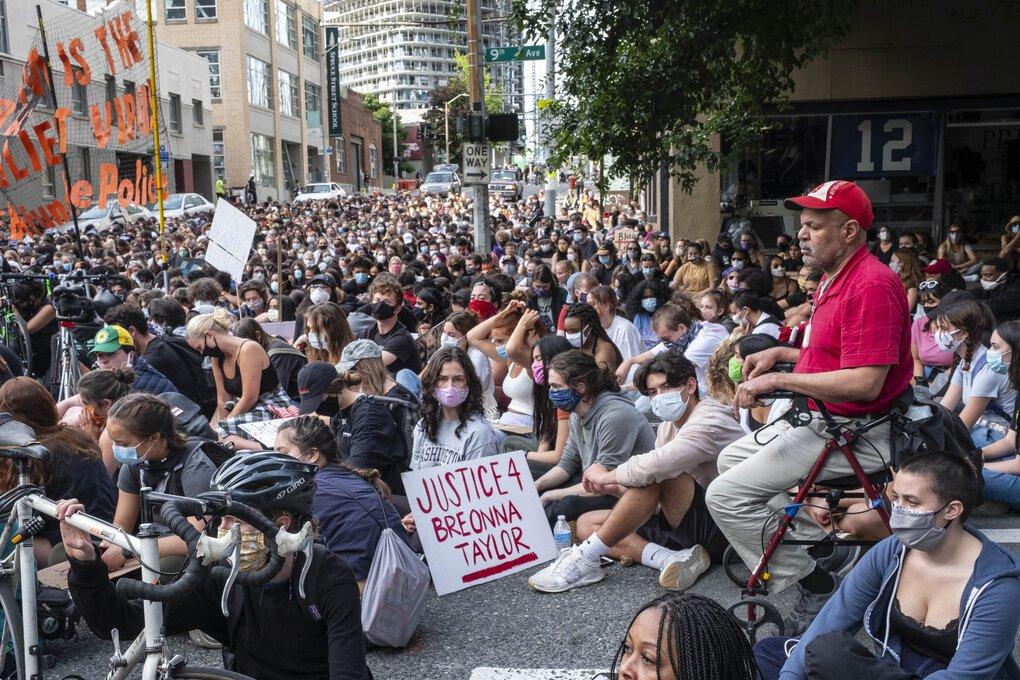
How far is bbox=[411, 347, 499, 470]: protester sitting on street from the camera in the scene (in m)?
6.22

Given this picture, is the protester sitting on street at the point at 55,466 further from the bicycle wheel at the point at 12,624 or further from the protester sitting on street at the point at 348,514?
the protester sitting on street at the point at 348,514

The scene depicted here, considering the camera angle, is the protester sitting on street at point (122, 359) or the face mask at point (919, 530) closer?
the face mask at point (919, 530)

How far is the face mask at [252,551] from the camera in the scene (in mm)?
3139

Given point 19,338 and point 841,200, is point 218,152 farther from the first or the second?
point 841,200

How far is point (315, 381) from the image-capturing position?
651 centimetres

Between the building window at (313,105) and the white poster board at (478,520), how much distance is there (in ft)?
228

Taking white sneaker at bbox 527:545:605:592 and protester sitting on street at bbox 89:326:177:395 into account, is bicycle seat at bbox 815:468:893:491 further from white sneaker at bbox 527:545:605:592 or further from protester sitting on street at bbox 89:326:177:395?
protester sitting on street at bbox 89:326:177:395

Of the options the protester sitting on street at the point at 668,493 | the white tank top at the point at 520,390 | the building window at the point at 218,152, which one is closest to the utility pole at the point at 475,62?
the white tank top at the point at 520,390

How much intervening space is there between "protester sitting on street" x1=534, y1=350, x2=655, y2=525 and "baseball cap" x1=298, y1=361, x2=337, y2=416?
1444 mm

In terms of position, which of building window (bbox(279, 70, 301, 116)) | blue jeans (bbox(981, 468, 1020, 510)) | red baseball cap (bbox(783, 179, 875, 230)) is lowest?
blue jeans (bbox(981, 468, 1020, 510))

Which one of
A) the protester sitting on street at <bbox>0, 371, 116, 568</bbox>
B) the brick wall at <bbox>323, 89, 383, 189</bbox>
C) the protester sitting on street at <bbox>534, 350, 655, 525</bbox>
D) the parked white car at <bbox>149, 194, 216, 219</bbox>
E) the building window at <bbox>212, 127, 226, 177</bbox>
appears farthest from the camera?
the brick wall at <bbox>323, 89, 383, 189</bbox>

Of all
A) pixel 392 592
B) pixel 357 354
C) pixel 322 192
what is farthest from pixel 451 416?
pixel 322 192

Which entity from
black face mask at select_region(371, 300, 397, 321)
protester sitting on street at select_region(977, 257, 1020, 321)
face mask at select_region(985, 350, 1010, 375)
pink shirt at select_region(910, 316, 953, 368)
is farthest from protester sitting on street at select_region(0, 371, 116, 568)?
protester sitting on street at select_region(977, 257, 1020, 321)

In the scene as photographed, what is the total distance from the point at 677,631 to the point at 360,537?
2702 mm
